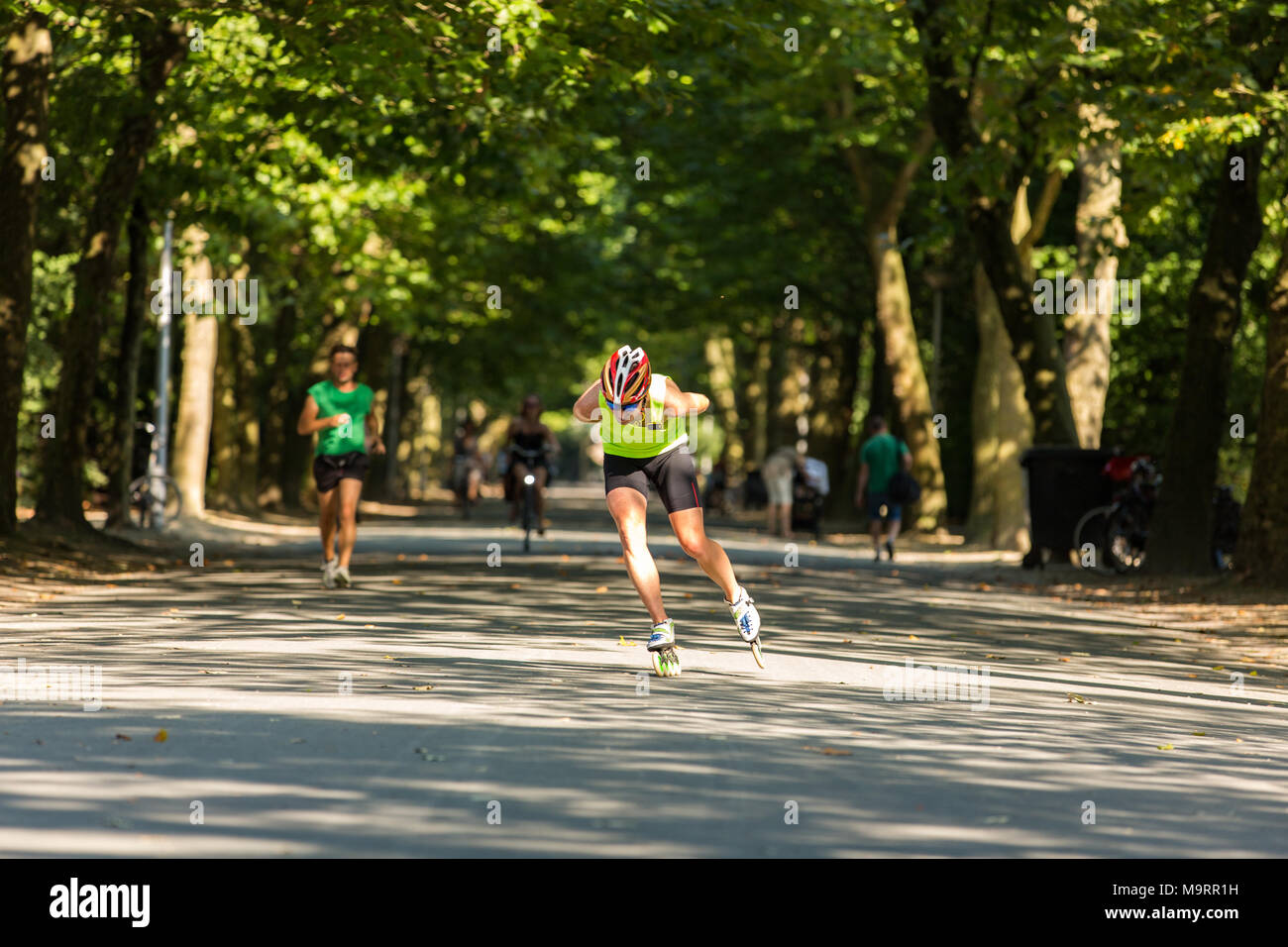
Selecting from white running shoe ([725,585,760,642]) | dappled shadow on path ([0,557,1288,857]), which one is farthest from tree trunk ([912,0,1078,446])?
white running shoe ([725,585,760,642])

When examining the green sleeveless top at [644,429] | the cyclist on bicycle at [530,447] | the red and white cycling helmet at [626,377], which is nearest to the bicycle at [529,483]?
the cyclist on bicycle at [530,447]

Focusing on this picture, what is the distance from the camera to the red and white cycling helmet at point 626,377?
10.1 metres

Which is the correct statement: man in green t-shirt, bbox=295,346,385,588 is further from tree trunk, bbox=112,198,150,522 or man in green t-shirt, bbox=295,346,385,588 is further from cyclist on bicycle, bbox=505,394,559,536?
tree trunk, bbox=112,198,150,522

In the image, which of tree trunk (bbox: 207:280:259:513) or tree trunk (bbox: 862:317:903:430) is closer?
tree trunk (bbox: 207:280:259:513)

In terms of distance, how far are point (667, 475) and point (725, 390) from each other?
48862mm

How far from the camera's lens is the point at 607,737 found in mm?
7805

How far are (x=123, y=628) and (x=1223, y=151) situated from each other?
1142cm

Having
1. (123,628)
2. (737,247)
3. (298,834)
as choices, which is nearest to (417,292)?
(737,247)

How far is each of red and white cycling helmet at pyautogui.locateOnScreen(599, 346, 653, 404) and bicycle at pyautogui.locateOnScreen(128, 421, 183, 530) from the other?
598 inches

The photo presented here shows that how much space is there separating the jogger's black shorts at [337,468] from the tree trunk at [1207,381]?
8.48 meters

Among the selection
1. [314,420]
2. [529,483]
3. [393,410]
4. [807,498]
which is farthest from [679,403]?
[393,410]

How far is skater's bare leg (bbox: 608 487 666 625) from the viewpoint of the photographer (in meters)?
10.3

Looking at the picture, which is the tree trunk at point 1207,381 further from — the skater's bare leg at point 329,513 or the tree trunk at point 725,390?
the tree trunk at point 725,390

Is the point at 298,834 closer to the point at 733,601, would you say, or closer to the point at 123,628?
the point at 733,601
